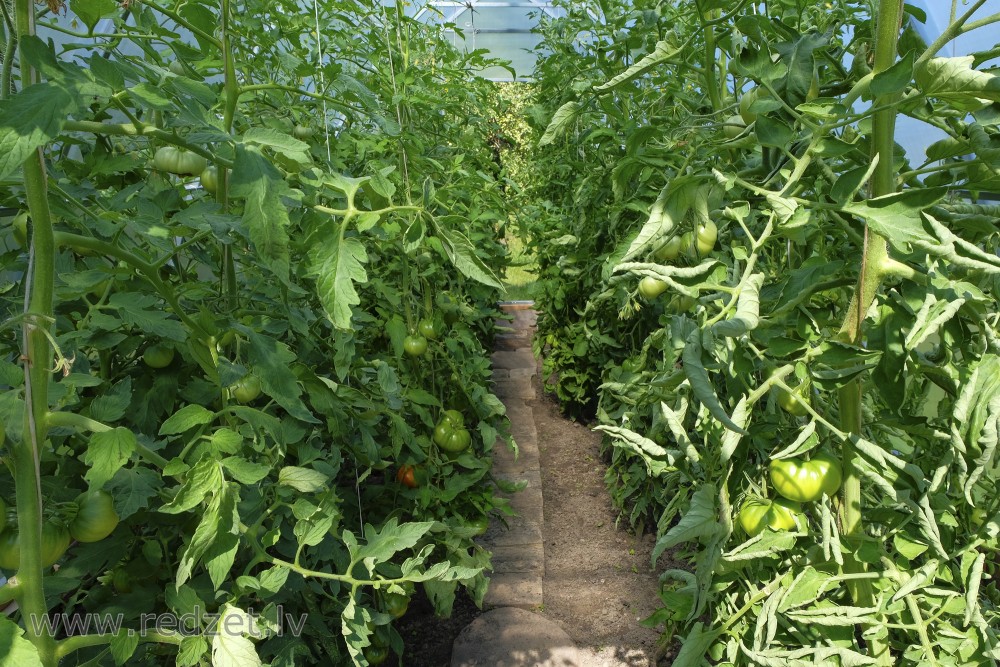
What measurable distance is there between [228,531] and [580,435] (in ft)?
9.36

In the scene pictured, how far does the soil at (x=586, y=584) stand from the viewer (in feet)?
6.83

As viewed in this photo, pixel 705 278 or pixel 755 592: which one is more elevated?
pixel 705 278

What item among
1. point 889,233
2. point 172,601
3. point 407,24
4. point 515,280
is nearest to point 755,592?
point 889,233

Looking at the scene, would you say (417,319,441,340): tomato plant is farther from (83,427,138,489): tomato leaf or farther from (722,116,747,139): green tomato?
(83,427,138,489): tomato leaf

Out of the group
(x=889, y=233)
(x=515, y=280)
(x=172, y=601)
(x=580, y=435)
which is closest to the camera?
(x=889, y=233)

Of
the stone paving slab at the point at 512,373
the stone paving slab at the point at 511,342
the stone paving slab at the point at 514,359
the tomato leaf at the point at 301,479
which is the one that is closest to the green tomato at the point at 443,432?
the tomato leaf at the point at 301,479

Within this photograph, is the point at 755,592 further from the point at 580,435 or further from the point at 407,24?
the point at 580,435

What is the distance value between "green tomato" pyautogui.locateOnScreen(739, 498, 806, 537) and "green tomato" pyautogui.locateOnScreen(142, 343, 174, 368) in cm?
93

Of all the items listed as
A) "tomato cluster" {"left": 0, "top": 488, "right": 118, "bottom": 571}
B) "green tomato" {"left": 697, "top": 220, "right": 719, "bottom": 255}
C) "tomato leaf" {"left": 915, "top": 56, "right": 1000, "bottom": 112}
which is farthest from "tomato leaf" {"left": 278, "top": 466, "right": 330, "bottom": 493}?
"tomato leaf" {"left": 915, "top": 56, "right": 1000, "bottom": 112}

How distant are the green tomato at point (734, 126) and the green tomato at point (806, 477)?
49 cm

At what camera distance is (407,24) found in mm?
1963

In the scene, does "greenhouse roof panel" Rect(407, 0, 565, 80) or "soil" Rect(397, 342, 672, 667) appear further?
"greenhouse roof panel" Rect(407, 0, 565, 80)

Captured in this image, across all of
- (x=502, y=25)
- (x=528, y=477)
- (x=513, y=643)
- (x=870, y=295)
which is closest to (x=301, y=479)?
(x=870, y=295)

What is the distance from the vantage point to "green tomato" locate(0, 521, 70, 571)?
72 centimetres
